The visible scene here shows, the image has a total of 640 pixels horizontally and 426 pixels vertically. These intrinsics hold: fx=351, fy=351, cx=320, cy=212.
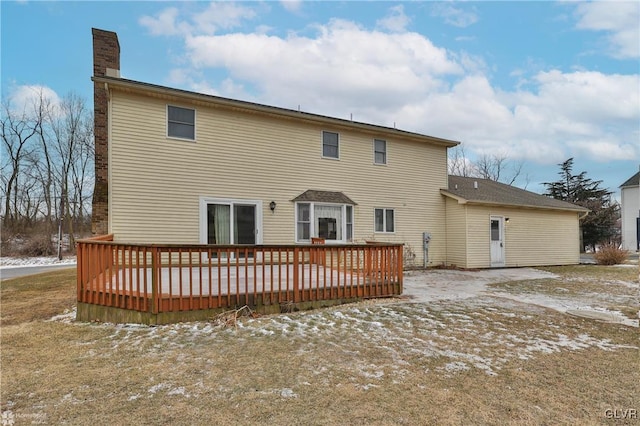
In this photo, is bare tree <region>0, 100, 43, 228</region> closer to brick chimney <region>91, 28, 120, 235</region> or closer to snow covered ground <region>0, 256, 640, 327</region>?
brick chimney <region>91, 28, 120, 235</region>

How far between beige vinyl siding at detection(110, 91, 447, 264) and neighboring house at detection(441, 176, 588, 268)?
2.71 ft

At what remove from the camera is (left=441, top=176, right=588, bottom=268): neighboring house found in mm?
14023

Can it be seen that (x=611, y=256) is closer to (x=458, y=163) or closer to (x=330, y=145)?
(x=330, y=145)

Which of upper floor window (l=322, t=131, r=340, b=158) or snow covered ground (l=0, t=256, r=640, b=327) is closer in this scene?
snow covered ground (l=0, t=256, r=640, b=327)

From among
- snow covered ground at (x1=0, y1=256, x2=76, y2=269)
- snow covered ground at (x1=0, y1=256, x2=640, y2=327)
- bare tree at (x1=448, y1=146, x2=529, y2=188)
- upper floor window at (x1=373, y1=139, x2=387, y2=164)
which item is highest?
bare tree at (x1=448, y1=146, x2=529, y2=188)

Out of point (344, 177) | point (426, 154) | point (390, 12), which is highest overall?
point (390, 12)

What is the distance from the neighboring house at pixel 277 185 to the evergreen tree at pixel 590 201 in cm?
1794

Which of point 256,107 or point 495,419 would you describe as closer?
point 495,419

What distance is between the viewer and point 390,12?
42.0 ft

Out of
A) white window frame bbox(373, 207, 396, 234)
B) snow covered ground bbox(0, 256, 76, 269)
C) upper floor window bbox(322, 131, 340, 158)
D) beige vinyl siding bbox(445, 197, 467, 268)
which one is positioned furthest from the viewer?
snow covered ground bbox(0, 256, 76, 269)

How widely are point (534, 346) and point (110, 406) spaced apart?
4.72 meters

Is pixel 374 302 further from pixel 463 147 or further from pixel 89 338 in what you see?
pixel 463 147

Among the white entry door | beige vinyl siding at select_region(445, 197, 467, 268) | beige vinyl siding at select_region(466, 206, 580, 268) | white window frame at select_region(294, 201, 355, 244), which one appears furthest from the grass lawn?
the white entry door

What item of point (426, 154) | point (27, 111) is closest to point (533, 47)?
point (426, 154)
